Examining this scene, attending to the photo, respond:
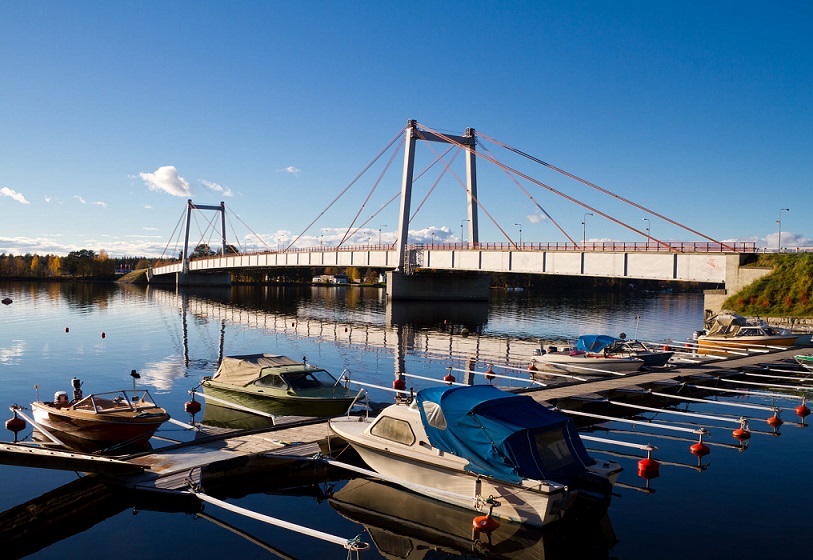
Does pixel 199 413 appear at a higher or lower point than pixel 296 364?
lower

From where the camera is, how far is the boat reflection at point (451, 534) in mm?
14539

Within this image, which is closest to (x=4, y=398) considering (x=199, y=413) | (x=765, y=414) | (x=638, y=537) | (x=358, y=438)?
(x=199, y=413)

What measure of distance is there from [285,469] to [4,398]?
19.6 metres

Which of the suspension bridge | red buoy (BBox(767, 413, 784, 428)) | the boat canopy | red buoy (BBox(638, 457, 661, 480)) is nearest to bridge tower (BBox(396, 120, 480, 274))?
the suspension bridge

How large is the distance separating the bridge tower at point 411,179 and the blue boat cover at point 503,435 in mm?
76884

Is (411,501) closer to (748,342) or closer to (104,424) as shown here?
(104,424)

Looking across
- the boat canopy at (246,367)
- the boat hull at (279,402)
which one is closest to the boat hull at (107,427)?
the boat hull at (279,402)

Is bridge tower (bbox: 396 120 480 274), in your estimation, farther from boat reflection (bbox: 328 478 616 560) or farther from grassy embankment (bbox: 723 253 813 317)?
boat reflection (bbox: 328 478 616 560)

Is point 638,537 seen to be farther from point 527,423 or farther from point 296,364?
point 296,364

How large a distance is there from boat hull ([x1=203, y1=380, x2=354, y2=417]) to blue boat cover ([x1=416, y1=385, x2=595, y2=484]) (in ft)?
29.7

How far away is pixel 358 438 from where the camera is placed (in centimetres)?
1794

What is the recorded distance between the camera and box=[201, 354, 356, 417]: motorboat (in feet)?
84.3

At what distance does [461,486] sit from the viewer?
15781 millimetres

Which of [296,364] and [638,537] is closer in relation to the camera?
[638,537]
